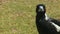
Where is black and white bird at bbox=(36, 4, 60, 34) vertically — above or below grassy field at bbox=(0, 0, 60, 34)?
above

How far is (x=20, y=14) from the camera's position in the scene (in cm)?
916

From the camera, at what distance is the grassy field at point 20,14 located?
7.82 meters

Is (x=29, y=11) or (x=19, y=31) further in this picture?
(x=29, y=11)

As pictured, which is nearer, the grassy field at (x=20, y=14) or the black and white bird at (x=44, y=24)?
the black and white bird at (x=44, y=24)

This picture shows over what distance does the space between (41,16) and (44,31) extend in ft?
1.05

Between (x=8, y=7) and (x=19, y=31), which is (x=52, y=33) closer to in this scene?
(x=19, y=31)

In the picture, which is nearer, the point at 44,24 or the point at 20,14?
the point at 44,24

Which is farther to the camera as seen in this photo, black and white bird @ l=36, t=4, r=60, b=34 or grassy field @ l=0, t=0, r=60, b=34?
grassy field @ l=0, t=0, r=60, b=34

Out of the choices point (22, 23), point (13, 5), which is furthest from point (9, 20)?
point (13, 5)

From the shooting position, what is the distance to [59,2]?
10.6 m

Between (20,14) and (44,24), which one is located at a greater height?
(44,24)

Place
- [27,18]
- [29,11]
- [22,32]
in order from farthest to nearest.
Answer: [29,11], [27,18], [22,32]

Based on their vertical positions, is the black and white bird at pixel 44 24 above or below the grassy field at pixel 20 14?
above

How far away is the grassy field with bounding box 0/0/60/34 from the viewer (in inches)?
308
